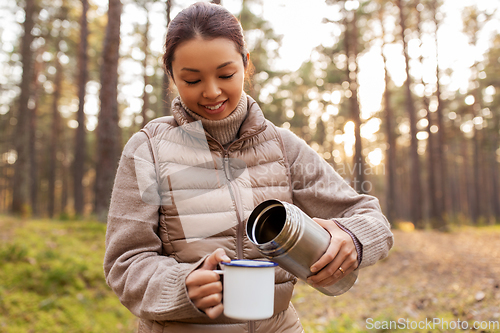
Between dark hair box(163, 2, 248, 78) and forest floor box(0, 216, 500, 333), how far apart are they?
13.4ft

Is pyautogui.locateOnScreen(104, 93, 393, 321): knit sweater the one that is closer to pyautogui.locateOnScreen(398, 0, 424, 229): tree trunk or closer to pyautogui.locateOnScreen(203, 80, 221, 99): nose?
pyautogui.locateOnScreen(203, 80, 221, 99): nose

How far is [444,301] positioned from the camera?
5480 mm

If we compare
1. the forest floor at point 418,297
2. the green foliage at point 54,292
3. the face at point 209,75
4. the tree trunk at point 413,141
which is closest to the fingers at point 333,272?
the face at point 209,75

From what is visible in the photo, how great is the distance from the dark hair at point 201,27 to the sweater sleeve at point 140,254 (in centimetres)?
43

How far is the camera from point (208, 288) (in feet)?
3.58

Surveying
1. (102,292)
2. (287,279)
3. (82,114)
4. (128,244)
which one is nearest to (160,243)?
(128,244)

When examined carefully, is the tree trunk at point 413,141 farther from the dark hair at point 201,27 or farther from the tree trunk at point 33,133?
the tree trunk at point 33,133

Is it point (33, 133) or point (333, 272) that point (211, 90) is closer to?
point (333, 272)

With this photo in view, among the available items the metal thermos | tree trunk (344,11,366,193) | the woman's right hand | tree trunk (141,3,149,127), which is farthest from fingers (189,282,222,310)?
tree trunk (141,3,149,127)

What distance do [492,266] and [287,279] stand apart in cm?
806

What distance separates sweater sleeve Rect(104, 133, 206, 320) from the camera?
→ 1189 mm

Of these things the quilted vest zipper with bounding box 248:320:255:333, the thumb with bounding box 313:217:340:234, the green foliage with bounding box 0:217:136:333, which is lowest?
the green foliage with bounding box 0:217:136:333

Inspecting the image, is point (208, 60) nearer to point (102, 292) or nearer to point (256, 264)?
point (256, 264)

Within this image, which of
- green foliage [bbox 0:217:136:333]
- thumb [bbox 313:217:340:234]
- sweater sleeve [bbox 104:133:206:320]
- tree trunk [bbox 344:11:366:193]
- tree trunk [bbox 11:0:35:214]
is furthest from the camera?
tree trunk [bbox 344:11:366:193]
